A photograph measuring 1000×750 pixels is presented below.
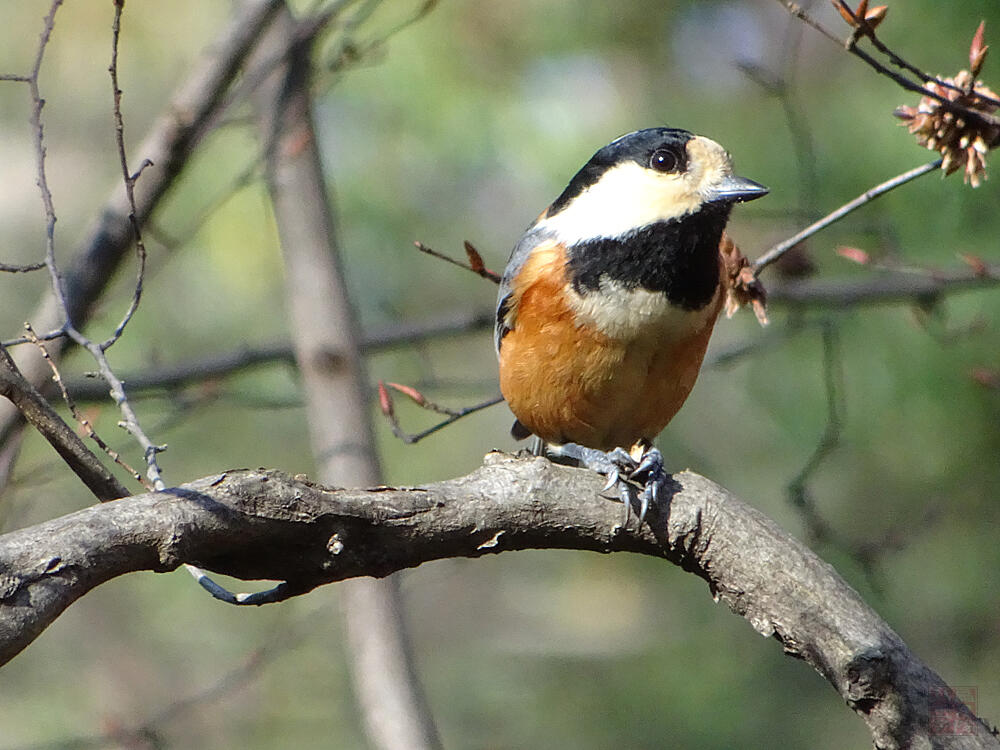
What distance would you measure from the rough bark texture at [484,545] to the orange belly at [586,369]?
73 centimetres

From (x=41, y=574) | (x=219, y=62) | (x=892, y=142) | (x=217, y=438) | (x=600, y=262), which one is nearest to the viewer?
(x=41, y=574)

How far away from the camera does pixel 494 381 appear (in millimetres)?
5586

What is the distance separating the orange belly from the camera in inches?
143

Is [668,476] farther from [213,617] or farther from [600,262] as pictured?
[213,617]

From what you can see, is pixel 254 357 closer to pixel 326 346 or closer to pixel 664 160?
pixel 326 346

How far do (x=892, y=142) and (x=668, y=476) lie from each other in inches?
136

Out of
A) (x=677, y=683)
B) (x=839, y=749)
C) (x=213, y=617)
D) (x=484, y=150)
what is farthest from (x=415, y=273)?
(x=839, y=749)

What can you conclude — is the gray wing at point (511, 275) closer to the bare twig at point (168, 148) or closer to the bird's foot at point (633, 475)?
the bird's foot at point (633, 475)

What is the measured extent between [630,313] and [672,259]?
8.6 inches

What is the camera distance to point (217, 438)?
26.2ft

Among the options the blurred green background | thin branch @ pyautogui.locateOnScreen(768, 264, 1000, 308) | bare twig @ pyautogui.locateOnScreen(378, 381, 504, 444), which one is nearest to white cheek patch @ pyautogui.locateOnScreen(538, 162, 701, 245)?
bare twig @ pyautogui.locateOnScreen(378, 381, 504, 444)

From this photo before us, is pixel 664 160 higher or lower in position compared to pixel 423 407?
higher

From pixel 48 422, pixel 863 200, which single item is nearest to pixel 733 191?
pixel 863 200

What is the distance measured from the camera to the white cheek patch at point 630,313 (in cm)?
355
